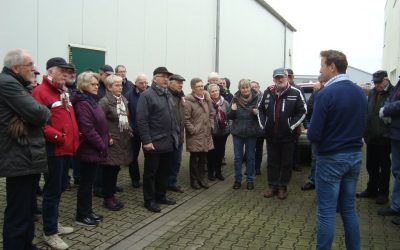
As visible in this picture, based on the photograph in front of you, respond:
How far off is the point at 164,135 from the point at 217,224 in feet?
4.63

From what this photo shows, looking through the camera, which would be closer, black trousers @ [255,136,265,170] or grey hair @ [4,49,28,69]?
grey hair @ [4,49,28,69]

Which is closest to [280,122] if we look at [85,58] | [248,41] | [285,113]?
[285,113]

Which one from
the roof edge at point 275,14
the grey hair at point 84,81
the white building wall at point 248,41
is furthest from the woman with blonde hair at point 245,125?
the roof edge at point 275,14

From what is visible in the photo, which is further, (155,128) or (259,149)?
(259,149)

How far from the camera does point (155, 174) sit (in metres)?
6.13

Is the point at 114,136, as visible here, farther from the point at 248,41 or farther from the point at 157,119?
the point at 248,41

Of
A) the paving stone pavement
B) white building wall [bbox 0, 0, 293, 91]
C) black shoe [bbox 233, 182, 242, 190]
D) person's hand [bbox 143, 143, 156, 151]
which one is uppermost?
white building wall [bbox 0, 0, 293, 91]

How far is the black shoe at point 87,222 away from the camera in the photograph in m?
5.09

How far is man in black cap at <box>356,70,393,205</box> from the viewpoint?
6254 millimetres

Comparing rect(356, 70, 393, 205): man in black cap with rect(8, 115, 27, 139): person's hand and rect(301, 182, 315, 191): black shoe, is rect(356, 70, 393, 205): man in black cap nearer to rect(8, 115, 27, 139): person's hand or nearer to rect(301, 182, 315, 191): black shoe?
rect(301, 182, 315, 191): black shoe

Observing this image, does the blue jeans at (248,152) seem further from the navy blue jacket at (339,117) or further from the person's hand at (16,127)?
the person's hand at (16,127)

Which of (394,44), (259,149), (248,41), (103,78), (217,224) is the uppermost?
(248,41)

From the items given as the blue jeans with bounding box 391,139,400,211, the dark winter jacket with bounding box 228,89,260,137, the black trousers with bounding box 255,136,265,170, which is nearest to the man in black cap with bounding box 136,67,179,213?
the dark winter jacket with bounding box 228,89,260,137

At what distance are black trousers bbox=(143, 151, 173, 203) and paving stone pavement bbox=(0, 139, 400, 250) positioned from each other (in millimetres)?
241
